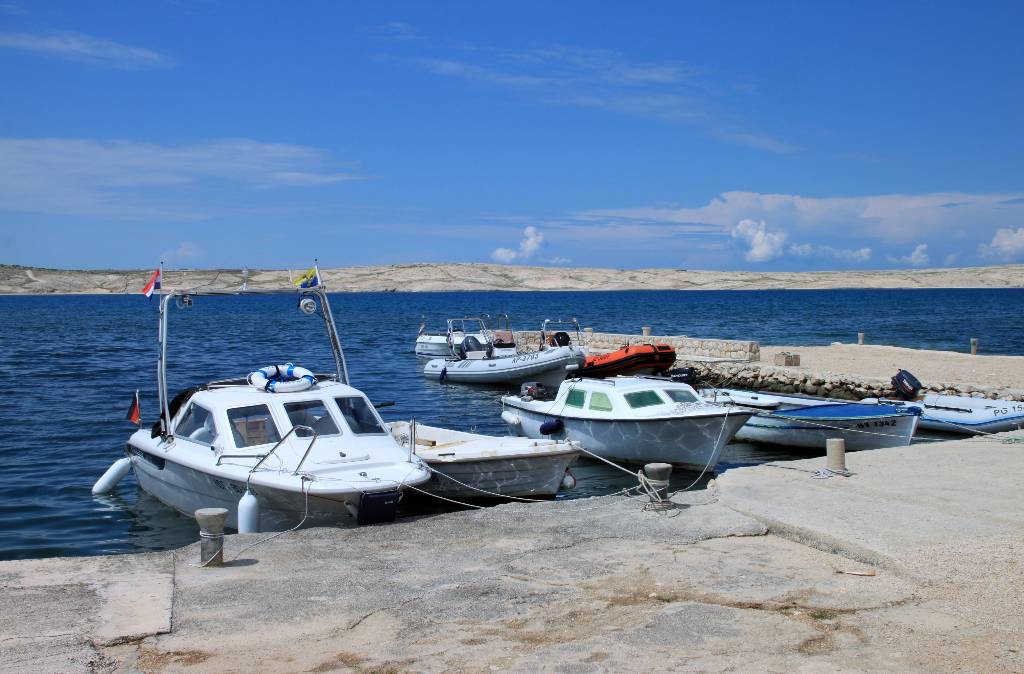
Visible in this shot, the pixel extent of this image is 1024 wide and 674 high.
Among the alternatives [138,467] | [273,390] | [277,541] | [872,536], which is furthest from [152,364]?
[872,536]

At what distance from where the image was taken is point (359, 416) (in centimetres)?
1319

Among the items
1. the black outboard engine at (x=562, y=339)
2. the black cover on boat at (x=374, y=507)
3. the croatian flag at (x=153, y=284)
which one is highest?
the croatian flag at (x=153, y=284)

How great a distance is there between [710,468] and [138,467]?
32.9 ft

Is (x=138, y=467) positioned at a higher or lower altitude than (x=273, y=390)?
lower

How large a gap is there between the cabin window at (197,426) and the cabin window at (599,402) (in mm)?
7405

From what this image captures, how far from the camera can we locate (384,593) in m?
7.88

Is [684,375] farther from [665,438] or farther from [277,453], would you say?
[277,453]

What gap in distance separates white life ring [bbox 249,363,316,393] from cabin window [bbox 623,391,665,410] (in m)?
6.23

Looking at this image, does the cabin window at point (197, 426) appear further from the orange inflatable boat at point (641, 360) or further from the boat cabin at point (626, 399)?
the orange inflatable boat at point (641, 360)

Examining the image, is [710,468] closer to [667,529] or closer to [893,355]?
[667,529]

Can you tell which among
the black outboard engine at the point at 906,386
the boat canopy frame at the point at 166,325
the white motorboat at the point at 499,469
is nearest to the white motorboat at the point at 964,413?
the black outboard engine at the point at 906,386

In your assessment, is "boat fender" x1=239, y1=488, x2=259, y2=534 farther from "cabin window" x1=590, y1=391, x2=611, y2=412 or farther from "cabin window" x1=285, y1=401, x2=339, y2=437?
"cabin window" x1=590, y1=391, x2=611, y2=412

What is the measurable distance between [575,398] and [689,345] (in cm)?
1929

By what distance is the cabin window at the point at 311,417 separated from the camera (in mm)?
12609
